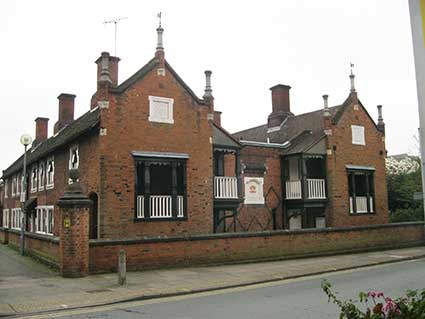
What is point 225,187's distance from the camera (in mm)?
21359

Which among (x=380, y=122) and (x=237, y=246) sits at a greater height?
(x=380, y=122)

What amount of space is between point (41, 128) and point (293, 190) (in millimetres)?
24317

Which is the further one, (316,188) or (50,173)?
(50,173)

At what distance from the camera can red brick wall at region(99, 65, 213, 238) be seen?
17.9 meters

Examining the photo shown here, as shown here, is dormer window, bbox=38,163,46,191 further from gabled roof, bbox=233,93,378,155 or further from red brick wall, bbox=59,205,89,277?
gabled roof, bbox=233,93,378,155

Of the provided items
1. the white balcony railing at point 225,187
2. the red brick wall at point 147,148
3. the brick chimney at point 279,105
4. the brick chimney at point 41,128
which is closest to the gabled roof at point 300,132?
the brick chimney at point 279,105

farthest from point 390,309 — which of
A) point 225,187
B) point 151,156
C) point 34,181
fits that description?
point 34,181

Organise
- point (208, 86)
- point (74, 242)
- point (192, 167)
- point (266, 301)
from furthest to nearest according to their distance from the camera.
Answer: point (208, 86), point (192, 167), point (74, 242), point (266, 301)

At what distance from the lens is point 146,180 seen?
61.1 feet

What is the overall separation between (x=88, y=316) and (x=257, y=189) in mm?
15856

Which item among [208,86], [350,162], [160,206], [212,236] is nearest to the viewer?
[212,236]

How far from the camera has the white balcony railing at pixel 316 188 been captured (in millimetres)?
24156

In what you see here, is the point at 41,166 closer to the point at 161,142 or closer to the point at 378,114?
the point at 161,142

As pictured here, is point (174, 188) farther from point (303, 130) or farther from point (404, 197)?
point (404, 197)
